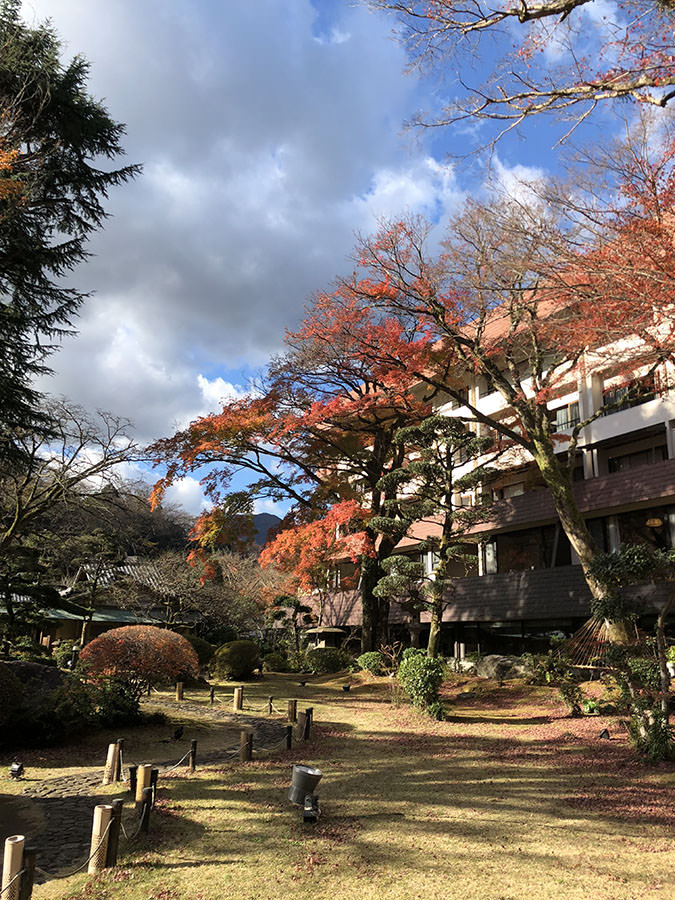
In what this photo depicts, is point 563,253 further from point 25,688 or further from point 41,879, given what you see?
point 25,688

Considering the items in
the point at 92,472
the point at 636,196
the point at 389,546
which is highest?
the point at 636,196

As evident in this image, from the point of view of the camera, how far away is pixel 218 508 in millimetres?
21859

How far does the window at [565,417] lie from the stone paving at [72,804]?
605 inches

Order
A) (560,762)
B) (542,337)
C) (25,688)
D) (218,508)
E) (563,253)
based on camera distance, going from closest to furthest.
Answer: (563,253) → (560,762) → (25,688) → (542,337) → (218,508)

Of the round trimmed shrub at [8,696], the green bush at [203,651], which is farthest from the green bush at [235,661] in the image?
the round trimmed shrub at [8,696]

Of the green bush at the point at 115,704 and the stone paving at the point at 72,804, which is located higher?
the green bush at the point at 115,704

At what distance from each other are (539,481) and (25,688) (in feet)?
61.6

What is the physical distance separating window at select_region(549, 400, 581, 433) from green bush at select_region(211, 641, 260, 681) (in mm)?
13866

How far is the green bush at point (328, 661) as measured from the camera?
24.3m

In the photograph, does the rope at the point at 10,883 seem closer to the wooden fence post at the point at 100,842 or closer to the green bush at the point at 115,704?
the wooden fence post at the point at 100,842

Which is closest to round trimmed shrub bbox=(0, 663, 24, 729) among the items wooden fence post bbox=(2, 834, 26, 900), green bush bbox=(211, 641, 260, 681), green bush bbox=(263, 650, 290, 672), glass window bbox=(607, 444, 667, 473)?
wooden fence post bbox=(2, 834, 26, 900)

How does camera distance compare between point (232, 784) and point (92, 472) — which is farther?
point (92, 472)

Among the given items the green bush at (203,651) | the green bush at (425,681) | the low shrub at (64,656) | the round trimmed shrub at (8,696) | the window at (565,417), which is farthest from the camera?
the green bush at (203,651)

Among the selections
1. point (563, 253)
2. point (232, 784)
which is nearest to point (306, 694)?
point (232, 784)
